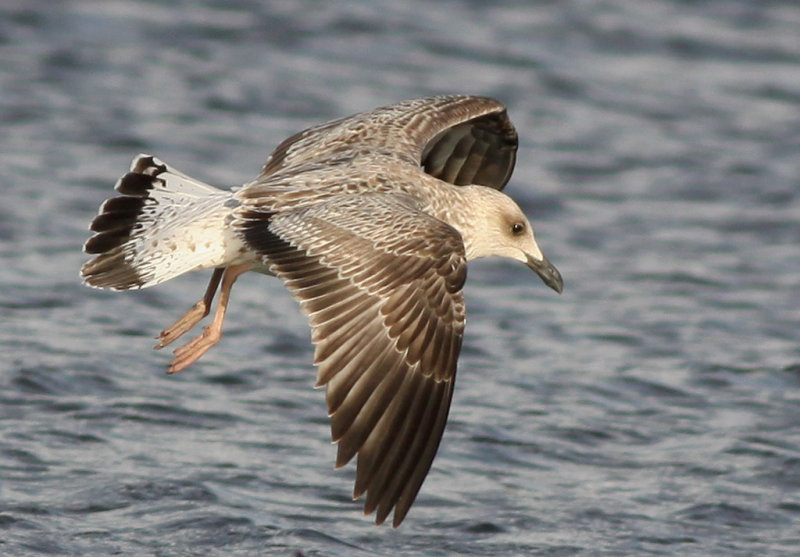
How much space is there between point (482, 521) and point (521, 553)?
0.97 ft

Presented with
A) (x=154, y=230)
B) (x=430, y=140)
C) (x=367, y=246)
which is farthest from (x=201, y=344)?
(x=430, y=140)

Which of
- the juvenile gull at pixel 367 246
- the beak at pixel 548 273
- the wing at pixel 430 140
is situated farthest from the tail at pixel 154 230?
the beak at pixel 548 273

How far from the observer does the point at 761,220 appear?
11.0 meters

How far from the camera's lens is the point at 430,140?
7.71 m

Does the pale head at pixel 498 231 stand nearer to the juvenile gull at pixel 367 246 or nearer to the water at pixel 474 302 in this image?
the juvenile gull at pixel 367 246

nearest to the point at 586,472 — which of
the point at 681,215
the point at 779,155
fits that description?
the point at 681,215

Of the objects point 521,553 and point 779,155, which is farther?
point 779,155

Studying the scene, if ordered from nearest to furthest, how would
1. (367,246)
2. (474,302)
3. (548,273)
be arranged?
(367,246) → (548,273) → (474,302)

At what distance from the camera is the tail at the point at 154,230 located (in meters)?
6.32

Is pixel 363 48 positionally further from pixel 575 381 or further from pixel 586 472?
pixel 586 472

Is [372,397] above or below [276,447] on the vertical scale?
above

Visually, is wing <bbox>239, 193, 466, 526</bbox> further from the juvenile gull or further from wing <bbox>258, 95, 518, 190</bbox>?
wing <bbox>258, 95, 518, 190</bbox>

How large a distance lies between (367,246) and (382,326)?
1.04 feet

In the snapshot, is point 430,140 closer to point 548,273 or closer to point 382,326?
point 548,273
